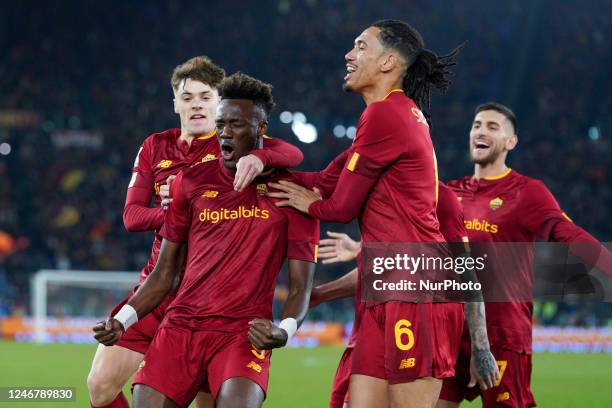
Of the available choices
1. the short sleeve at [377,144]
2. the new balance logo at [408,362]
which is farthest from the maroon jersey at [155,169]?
the new balance logo at [408,362]

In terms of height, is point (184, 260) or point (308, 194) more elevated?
point (308, 194)

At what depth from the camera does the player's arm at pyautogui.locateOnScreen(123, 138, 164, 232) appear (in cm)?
575

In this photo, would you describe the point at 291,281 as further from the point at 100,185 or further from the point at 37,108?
the point at 37,108

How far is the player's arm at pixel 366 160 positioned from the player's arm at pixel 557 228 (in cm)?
226

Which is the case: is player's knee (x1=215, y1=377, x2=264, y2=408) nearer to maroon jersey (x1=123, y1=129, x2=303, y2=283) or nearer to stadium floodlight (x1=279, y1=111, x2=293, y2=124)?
maroon jersey (x1=123, y1=129, x2=303, y2=283)

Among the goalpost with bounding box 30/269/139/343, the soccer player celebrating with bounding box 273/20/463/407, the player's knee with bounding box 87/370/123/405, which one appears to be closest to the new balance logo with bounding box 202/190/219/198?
the soccer player celebrating with bounding box 273/20/463/407

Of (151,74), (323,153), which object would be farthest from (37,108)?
(323,153)

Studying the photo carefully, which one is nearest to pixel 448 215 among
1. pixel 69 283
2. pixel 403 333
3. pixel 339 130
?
pixel 403 333

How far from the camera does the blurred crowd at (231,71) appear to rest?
2802cm

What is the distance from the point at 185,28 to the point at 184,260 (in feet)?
98.4

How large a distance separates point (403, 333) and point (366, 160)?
87 centimetres

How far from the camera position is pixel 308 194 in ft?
15.7

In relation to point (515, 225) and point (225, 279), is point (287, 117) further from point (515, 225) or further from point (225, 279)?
point (225, 279)

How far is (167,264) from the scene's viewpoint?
4.96m
